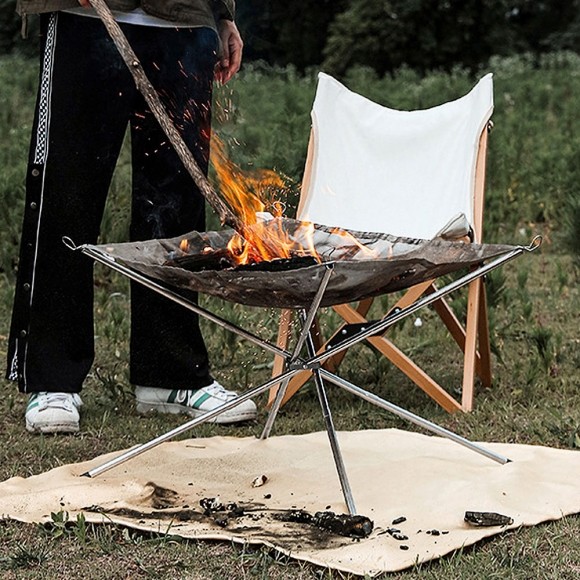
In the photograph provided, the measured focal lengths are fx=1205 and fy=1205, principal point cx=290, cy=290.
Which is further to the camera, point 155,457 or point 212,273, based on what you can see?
point 155,457

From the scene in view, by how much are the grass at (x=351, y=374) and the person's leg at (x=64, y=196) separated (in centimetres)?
23

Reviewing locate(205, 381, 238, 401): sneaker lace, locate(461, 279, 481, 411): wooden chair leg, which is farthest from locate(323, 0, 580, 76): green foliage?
locate(205, 381, 238, 401): sneaker lace

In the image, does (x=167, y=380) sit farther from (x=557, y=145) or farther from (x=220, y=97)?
(x=557, y=145)

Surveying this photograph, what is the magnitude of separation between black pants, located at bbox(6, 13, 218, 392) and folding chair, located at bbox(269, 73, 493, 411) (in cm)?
49

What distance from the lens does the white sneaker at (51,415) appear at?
3.45 metres

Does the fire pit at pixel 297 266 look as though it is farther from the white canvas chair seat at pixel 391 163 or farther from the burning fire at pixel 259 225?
the white canvas chair seat at pixel 391 163

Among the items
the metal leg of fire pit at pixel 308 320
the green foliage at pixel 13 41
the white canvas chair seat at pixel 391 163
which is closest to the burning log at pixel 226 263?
the metal leg of fire pit at pixel 308 320

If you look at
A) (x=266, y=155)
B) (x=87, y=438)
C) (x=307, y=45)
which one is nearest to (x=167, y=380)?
(x=87, y=438)

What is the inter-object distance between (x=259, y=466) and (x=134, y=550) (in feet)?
2.07

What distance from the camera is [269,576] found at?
2479 millimetres

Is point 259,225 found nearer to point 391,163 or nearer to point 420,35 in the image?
point 391,163

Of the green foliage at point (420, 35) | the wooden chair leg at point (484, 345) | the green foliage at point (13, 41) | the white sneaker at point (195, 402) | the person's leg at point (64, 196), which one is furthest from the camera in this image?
the green foliage at point (420, 35)

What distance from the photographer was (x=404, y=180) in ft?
13.2

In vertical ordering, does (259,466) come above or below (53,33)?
below
